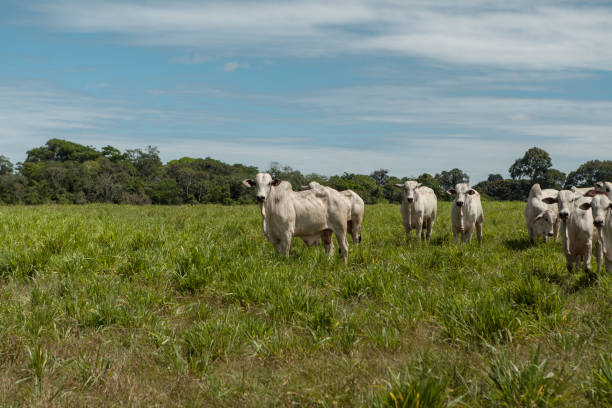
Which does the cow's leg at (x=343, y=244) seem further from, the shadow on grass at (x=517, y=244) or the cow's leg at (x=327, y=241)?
the shadow on grass at (x=517, y=244)

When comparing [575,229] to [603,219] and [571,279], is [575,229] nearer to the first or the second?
[603,219]

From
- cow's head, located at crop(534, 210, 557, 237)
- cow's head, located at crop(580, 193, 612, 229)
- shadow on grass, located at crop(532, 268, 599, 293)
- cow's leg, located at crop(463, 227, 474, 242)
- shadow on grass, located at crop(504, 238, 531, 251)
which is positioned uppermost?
cow's head, located at crop(580, 193, 612, 229)

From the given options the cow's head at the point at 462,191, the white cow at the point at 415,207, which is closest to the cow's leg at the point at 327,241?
the white cow at the point at 415,207

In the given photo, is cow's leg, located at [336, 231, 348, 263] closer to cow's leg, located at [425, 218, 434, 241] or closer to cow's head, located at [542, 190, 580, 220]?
cow's head, located at [542, 190, 580, 220]

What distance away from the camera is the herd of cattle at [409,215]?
8.93m

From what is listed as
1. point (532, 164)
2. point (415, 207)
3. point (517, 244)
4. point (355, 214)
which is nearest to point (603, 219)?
point (517, 244)

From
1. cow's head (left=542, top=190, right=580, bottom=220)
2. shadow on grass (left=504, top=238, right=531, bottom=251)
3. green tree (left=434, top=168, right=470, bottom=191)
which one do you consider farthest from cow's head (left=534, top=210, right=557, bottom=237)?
green tree (left=434, top=168, right=470, bottom=191)

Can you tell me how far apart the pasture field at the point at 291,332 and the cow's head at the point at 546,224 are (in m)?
4.06

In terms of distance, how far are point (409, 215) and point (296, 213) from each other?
449 centimetres

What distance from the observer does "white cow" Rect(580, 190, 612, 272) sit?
823 cm

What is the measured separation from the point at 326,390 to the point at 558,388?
5.91 ft

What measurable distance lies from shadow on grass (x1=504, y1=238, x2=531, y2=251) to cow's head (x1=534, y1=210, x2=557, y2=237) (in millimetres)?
473

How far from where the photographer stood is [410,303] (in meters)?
6.17

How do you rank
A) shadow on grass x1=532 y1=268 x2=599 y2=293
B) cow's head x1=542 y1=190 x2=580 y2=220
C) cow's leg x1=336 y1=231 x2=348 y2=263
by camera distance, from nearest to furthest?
1. shadow on grass x1=532 y1=268 x2=599 y2=293
2. cow's head x1=542 y1=190 x2=580 y2=220
3. cow's leg x1=336 y1=231 x2=348 y2=263
